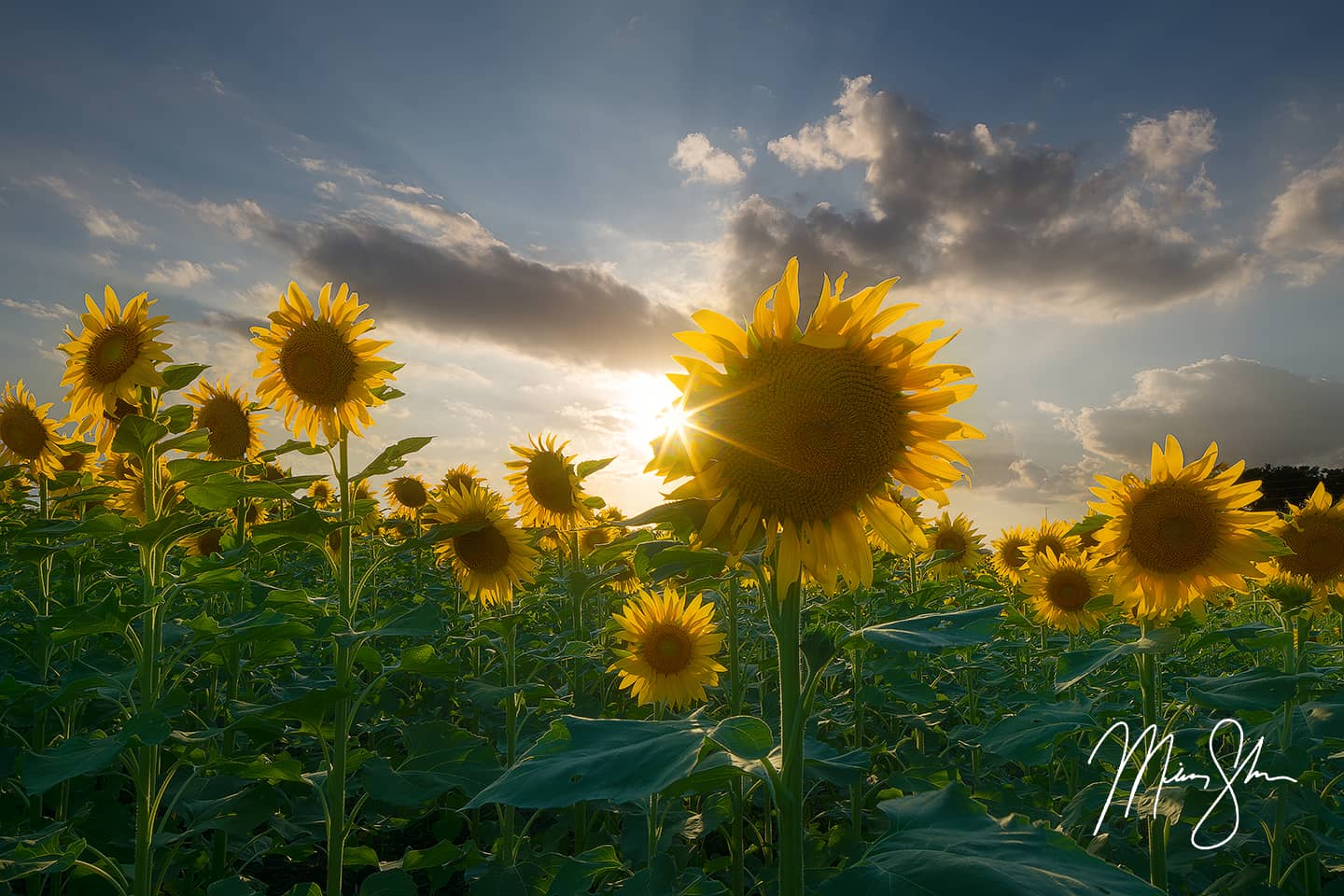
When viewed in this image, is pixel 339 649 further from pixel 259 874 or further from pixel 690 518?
pixel 259 874

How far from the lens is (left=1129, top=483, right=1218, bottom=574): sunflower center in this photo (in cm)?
402

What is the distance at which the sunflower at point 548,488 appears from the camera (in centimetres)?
638

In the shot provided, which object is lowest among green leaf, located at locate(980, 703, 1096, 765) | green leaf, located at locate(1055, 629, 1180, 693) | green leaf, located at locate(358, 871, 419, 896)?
green leaf, located at locate(358, 871, 419, 896)

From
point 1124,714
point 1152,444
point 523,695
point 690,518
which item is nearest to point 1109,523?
point 1152,444

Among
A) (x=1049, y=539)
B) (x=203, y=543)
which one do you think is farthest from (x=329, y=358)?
(x=1049, y=539)

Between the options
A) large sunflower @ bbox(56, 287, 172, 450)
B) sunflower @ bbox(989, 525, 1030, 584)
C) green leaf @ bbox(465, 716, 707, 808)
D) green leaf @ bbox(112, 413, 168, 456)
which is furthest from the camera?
sunflower @ bbox(989, 525, 1030, 584)

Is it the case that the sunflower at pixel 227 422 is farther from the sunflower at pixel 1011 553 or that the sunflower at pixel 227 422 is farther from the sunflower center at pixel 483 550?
the sunflower at pixel 1011 553

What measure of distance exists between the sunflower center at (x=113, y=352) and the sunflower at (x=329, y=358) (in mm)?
675

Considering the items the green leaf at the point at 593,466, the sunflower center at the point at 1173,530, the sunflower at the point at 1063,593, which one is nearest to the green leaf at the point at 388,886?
the green leaf at the point at 593,466

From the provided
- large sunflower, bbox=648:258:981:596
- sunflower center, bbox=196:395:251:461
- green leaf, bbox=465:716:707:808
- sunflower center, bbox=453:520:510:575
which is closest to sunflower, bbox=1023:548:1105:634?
sunflower center, bbox=453:520:510:575

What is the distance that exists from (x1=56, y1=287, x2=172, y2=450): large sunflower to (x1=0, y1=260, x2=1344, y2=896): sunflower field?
0.8 inches

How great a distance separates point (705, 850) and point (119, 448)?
15.1 feet

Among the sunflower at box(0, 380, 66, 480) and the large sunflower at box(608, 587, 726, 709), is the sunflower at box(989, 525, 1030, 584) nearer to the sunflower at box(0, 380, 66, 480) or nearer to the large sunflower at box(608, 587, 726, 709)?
the large sunflower at box(608, 587, 726, 709)

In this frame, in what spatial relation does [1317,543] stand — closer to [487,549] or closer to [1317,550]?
[1317,550]
